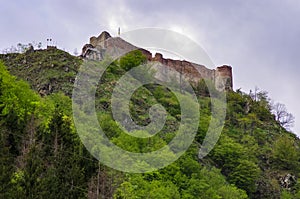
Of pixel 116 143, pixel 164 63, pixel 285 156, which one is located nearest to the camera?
pixel 116 143

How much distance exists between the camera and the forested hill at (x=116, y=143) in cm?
2533

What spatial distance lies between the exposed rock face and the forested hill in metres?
3.20

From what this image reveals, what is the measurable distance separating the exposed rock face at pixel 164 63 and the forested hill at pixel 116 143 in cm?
320

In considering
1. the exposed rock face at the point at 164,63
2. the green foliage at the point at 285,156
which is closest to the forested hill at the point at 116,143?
the green foliage at the point at 285,156

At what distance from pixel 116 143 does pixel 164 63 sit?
2026 inches

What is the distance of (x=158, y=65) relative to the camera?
89.3 m

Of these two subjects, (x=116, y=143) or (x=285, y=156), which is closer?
(x=116, y=143)

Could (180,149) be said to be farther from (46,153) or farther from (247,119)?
(247,119)

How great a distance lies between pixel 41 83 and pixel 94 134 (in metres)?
21.8

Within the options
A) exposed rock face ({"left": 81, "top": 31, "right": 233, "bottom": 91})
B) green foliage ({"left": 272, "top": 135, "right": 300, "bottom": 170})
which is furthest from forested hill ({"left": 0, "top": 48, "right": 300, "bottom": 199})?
exposed rock face ({"left": 81, "top": 31, "right": 233, "bottom": 91})

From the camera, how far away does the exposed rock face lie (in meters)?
81.1

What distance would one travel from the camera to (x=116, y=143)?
43.1 meters

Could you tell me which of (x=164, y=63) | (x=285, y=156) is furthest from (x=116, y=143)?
(x=164, y=63)

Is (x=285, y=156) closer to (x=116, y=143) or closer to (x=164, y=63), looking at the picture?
(x=116, y=143)
